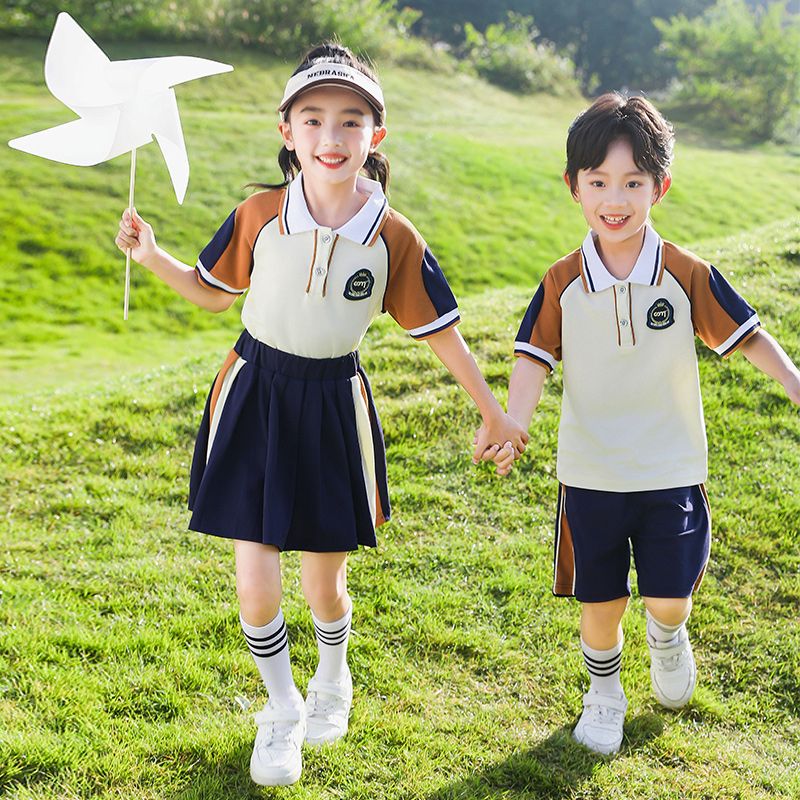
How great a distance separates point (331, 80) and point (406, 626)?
6.23 feet

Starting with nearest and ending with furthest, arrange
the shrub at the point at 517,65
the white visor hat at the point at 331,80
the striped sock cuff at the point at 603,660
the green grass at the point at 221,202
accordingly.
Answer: the white visor hat at the point at 331,80, the striped sock cuff at the point at 603,660, the green grass at the point at 221,202, the shrub at the point at 517,65

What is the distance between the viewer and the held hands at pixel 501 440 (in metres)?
2.62

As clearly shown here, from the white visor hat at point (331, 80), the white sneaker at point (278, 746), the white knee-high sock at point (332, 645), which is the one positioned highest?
the white visor hat at point (331, 80)

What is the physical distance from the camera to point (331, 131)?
2.48m

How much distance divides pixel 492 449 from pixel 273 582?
65 cm

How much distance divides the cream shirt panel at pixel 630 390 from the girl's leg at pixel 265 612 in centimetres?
85

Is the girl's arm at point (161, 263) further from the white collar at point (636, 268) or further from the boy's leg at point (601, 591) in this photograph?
the boy's leg at point (601, 591)

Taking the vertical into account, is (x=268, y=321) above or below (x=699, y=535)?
above

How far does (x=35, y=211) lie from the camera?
397 inches

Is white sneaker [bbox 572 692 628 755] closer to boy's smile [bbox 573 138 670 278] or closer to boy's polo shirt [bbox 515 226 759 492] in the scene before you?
boy's polo shirt [bbox 515 226 759 492]

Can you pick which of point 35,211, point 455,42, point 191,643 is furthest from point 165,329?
point 455,42

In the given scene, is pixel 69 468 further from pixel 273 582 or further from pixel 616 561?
pixel 616 561

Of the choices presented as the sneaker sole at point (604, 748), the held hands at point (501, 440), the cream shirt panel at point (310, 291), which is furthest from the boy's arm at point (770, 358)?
the sneaker sole at point (604, 748)

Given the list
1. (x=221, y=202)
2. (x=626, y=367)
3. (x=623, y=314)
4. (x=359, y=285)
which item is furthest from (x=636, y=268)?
(x=221, y=202)
